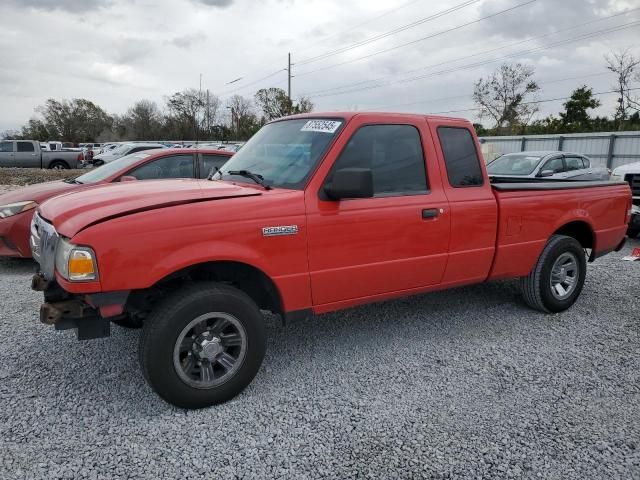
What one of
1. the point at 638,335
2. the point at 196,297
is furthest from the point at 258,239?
the point at 638,335

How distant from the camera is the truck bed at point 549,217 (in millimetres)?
4359

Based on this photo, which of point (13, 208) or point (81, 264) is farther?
point (13, 208)

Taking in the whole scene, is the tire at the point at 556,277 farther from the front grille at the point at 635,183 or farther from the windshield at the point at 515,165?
the windshield at the point at 515,165

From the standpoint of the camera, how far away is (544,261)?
473 cm

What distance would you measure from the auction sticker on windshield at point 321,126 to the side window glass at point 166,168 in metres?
3.59

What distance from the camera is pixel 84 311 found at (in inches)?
116

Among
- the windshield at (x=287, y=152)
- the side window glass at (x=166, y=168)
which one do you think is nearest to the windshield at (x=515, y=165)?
the side window glass at (x=166, y=168)

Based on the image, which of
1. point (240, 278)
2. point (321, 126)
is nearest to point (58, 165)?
point (321, 126)

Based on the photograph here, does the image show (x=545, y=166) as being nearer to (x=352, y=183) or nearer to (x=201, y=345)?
(x=352, y=183)

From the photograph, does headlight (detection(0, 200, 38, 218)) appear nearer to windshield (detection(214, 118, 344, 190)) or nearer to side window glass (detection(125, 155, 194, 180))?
side window glass (detection(125, 155, 194, 180))

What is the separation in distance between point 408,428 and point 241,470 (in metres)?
1.03

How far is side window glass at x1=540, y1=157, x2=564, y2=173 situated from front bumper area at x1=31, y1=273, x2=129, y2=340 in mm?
12103

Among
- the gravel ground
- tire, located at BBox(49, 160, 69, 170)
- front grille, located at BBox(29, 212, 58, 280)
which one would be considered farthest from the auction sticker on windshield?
tire, located at BBox(49, 160, 69, 170)

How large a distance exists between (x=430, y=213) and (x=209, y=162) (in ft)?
14.4
